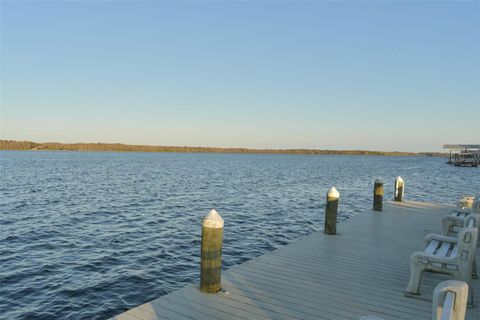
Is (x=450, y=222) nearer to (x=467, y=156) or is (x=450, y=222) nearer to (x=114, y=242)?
(x=114, y=242)

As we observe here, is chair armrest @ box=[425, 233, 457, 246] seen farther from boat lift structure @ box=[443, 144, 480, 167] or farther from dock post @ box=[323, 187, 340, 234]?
boat lift structure @ box=[443, 144, 480, 167]

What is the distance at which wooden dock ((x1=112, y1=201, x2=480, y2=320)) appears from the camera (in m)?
5.14

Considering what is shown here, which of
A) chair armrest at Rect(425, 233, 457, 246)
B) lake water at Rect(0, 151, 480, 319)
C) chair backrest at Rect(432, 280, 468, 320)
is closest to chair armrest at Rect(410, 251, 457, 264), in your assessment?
chair armrest at Rect(425, 233, 457, 246)

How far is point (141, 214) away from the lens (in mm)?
19344

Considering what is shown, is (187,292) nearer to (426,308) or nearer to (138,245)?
(426,308)

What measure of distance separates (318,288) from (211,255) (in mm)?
1828

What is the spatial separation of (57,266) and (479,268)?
34.2ft

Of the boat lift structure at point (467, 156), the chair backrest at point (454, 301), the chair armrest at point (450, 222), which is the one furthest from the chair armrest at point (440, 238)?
the boat lift structure at point (467, 156)

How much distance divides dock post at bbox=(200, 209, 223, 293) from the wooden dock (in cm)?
16

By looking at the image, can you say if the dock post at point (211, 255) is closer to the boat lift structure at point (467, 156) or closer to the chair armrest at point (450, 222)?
the chair armrest at point (450, 222)

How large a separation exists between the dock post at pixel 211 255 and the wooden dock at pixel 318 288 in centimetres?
16

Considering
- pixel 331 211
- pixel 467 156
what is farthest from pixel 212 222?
pixel 467 156

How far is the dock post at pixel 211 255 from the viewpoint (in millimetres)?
5863

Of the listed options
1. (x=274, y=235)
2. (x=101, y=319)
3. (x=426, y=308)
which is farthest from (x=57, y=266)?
(x=426, y=308)
